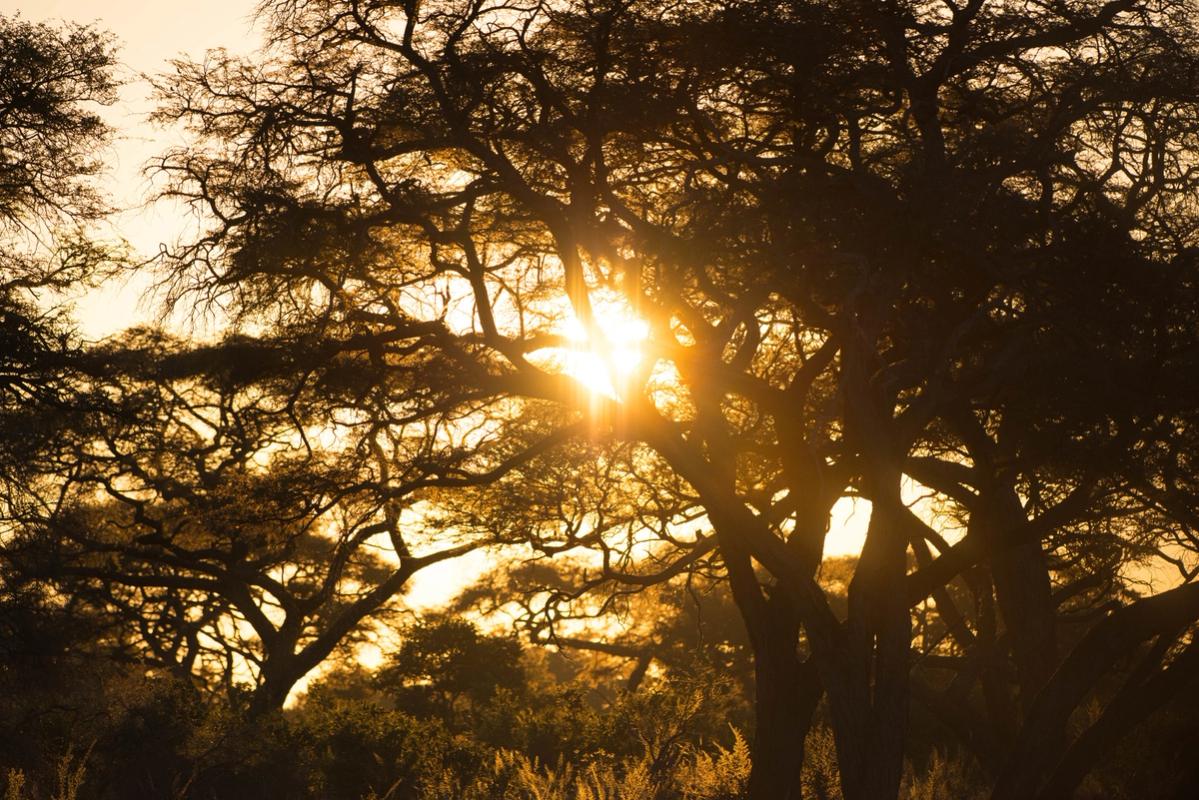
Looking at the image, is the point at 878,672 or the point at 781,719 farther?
the point at 781,719

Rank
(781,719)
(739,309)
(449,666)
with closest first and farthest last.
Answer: (739,309) < (781,719) < (449,666)

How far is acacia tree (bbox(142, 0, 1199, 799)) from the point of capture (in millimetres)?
12164

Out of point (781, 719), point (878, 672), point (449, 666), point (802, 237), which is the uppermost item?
point (802, 237)

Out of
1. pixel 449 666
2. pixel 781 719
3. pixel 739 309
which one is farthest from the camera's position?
pixel 449 666

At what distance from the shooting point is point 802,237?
12.3m

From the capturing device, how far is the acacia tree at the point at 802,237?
12164mm

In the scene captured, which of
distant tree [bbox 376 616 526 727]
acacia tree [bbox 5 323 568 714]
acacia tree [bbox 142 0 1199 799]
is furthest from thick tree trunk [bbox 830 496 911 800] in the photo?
distant tree [bbox 376 616 526 727]

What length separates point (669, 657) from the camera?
39.3 m

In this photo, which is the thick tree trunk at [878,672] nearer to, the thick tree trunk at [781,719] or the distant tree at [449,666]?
the thick tree trunk at [781,719]

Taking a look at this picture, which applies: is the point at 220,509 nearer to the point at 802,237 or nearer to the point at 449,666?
the point at 802,237

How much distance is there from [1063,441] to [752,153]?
12.3 ft

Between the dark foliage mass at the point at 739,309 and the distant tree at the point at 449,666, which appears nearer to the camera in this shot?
the dark foliage mass at the point at 739,309

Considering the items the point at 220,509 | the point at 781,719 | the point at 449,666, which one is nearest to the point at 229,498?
the point at 220,509

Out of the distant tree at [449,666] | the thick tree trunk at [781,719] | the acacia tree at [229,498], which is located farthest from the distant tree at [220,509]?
the thick tree trunk at [781,719]
